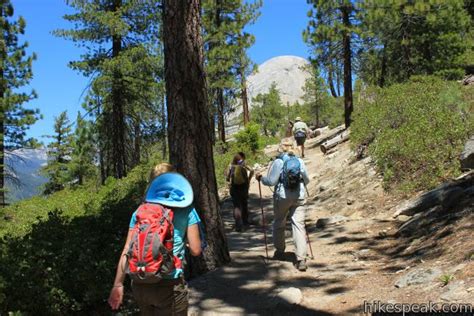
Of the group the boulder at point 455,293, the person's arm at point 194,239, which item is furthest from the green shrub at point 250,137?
the person's arm at point 194,239

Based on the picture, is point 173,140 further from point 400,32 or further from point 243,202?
point 400,32

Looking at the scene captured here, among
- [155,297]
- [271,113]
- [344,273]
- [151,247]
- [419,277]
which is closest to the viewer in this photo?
[151,247]

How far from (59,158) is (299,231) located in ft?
148

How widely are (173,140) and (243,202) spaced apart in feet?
14.8

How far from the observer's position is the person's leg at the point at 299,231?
6.02 metres

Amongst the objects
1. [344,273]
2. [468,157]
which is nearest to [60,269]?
→ [344,273]

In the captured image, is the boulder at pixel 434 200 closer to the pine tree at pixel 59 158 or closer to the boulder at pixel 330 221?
the boulder at pixel 330 221

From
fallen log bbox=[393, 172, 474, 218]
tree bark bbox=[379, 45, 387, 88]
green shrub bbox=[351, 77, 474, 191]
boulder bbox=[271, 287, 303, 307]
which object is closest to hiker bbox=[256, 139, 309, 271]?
boulder bbox=[271, 287, 303, 307]

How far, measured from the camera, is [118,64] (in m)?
16.2

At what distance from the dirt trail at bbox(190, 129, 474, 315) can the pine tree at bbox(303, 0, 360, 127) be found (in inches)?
476

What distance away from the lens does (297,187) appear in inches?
238

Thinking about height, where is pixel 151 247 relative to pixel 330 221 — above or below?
above

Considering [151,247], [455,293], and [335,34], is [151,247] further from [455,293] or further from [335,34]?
[335,34]

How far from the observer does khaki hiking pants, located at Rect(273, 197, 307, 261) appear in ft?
19.8
